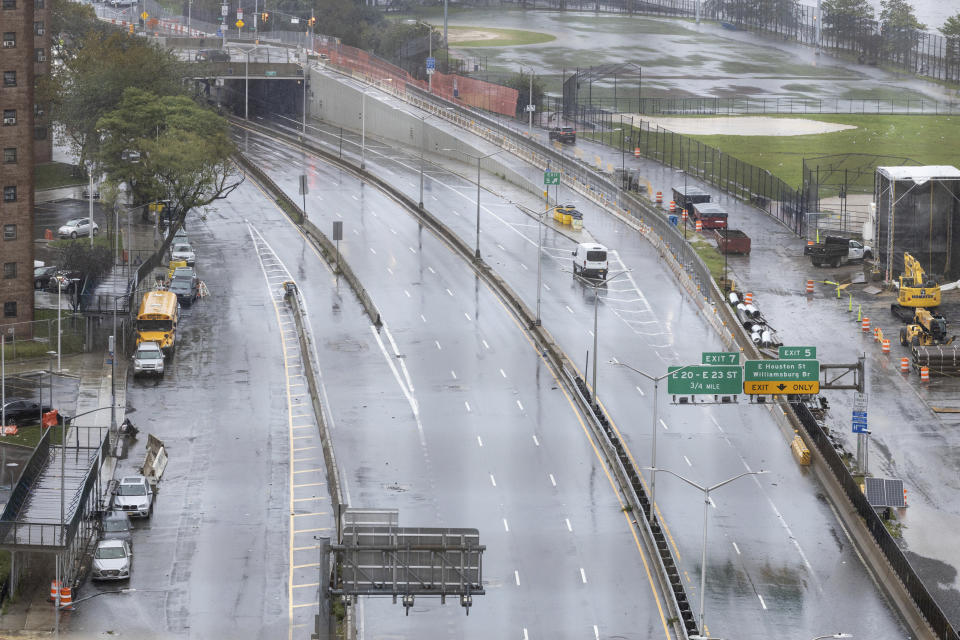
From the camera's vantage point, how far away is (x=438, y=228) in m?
132

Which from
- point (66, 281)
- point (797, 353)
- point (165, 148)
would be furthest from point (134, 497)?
point (165, 148)

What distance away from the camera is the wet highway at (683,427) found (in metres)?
72.8

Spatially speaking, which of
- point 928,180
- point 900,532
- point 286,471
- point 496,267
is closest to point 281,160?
point 496,267

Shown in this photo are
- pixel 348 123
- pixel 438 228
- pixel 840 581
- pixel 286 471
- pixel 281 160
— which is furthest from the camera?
pixel 348 123

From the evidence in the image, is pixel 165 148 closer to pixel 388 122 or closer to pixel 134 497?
pixel 134 497

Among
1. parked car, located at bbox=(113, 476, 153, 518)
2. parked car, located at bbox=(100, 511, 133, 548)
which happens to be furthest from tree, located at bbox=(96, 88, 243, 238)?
parked car, located at bbox=(100, 511, 133, 548)

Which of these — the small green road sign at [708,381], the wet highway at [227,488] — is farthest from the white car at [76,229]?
the small green road sign at [708,381]

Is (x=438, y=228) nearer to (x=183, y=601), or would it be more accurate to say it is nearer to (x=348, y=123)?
(x=348, y=123)

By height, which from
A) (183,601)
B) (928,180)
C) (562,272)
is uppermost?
(928,180)

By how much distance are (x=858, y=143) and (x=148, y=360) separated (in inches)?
3888

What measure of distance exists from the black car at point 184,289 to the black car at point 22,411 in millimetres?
23460

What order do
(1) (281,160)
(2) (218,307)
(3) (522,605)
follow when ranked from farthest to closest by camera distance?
(1) (281,160), (2) (218,307), (3) (522,605)

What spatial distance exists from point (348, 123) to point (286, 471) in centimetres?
9822

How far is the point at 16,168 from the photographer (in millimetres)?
102812
